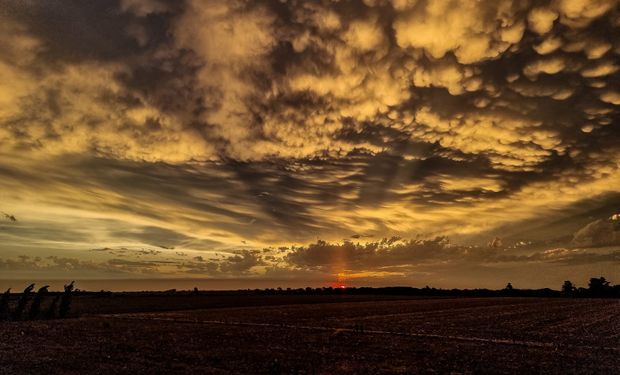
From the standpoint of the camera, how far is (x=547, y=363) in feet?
74.1

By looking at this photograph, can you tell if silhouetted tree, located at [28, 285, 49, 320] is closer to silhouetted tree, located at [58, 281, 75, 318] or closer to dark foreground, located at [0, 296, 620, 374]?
silhouetted tree, located at [58, 281, 75, 318]

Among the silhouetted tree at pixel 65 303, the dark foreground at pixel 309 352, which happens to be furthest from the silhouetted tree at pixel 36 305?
the dark foreground at pixel 309 352

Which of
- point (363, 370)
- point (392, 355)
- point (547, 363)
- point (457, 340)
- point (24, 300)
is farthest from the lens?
point (24, 300)

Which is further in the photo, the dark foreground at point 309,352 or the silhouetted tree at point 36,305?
the silhouetted tree at point 36,305

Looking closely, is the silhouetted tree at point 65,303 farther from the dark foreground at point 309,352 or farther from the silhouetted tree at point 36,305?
the dark foreground at point 309,352

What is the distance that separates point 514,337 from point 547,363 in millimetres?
12781

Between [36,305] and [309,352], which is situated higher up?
[36,305]

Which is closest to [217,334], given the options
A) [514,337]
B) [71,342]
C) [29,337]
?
[71,342]

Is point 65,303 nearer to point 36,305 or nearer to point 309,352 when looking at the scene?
point 36,305

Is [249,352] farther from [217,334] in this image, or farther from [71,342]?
[71,342]

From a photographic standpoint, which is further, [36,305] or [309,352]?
[36,305]

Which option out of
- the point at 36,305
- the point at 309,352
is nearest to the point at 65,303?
the point at 36,305

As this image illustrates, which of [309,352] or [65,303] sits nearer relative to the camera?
[309,352]

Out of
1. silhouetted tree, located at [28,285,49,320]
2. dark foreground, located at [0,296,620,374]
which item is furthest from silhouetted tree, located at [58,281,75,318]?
dark foreground, located at [0,296,620,374]
